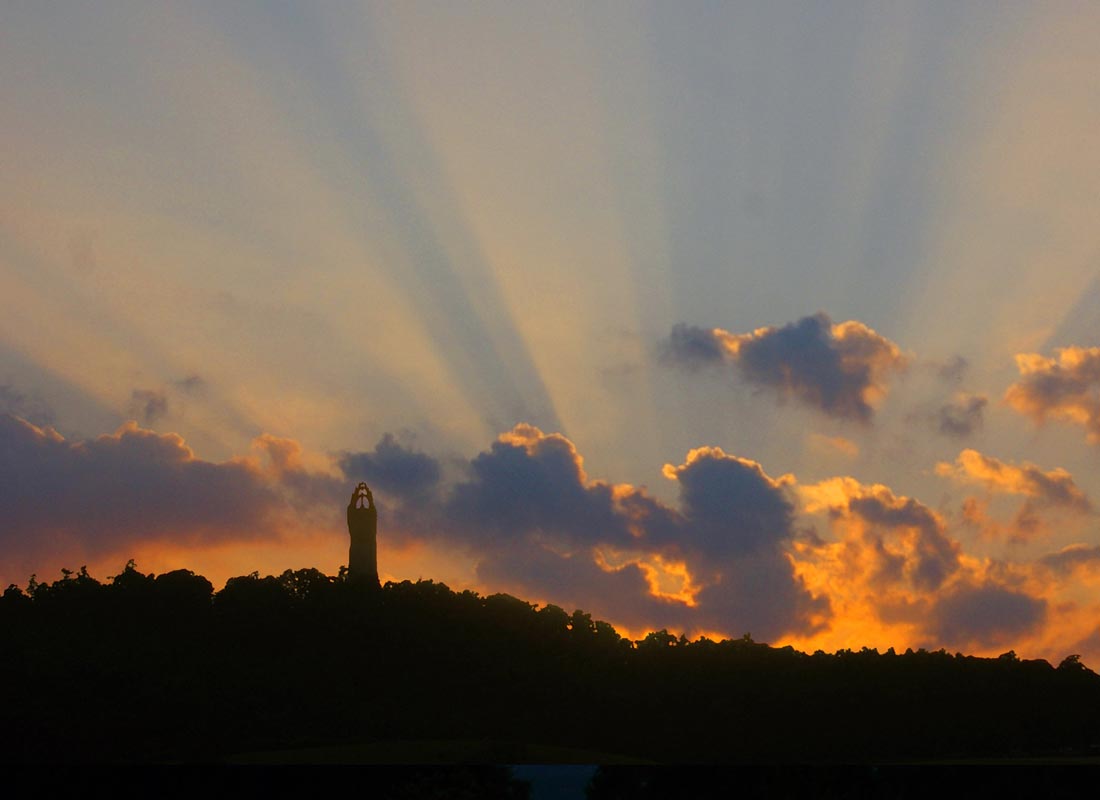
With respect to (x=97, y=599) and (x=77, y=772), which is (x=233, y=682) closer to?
(x=97, y=599)

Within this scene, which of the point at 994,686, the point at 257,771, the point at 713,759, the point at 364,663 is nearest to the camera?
the point at 257,771

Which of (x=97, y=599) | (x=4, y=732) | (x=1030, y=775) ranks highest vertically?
(x=97, y=599)

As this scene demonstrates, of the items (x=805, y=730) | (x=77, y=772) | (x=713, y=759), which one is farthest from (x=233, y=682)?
(x=77, y=772)

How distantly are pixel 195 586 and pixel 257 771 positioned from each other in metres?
115

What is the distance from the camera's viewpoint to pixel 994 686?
117 metres

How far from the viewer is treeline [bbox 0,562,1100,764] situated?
352 feet

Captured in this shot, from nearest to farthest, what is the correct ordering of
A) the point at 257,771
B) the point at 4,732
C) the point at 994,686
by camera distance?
the point at 257,771, the point at 4,732, the point at 994,686

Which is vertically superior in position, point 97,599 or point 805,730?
point 97,599

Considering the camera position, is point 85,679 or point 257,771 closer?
point 257,771

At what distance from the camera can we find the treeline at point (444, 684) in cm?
10719

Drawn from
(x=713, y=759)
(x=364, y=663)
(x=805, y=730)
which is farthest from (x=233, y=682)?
(x=805, y=730)

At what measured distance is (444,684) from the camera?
125 metres

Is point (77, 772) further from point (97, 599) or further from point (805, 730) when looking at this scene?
point (97, 599)

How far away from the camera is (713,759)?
10706 centimetres
